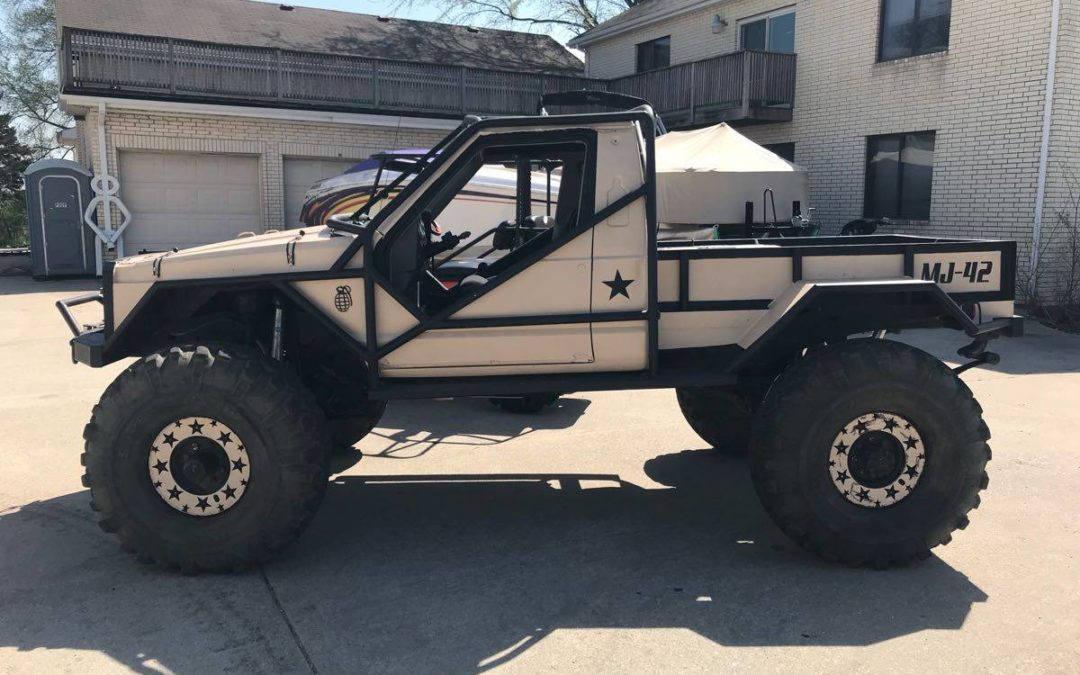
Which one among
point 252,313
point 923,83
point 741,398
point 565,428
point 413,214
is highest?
point 923,83

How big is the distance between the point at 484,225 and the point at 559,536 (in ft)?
17.3

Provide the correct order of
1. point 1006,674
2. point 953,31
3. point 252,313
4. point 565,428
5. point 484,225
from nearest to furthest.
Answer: point 1006,674 < point 252,313 < point 565,428 < point 484,225 < point 953,31

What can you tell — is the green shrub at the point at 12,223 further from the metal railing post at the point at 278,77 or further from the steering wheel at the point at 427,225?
the steering wheel at the point at 427,225

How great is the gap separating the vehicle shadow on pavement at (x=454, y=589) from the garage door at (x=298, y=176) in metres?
15.1

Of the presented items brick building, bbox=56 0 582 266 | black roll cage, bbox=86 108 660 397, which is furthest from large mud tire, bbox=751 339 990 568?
brick building, bbox=56 0 582 266

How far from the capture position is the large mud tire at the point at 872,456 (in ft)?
13.7

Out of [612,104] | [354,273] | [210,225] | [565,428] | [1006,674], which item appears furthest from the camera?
[210,225]

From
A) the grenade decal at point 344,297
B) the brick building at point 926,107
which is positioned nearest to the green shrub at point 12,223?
the brick building at point 926,107

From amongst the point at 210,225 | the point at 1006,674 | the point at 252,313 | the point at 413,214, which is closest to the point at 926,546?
the point at 1006,674

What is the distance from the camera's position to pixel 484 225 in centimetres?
940

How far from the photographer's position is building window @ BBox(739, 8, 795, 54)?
60.4 ft

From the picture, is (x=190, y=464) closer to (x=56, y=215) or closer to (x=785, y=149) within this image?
(x=56, y=215)

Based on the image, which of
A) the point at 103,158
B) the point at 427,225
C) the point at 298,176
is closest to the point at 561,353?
the point at 427,225

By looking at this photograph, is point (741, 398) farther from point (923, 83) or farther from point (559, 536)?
point (923, 83)
